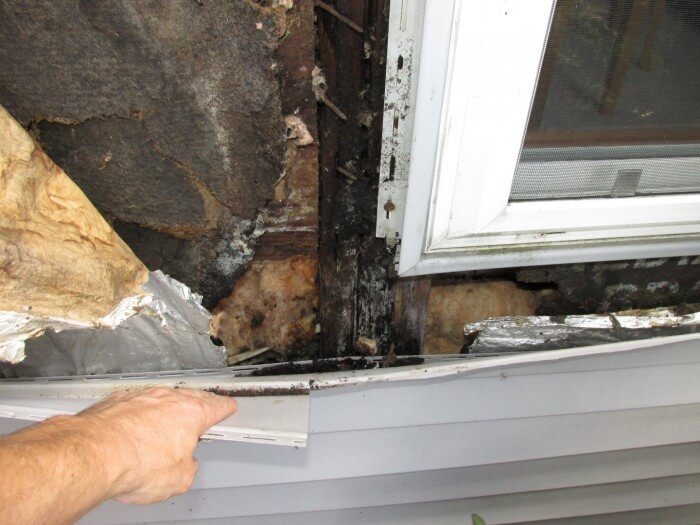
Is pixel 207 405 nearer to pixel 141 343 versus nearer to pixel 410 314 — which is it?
pixel 141 343

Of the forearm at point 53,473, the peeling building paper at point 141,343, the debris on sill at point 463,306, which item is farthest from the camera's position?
the debris on sill at point 463,306

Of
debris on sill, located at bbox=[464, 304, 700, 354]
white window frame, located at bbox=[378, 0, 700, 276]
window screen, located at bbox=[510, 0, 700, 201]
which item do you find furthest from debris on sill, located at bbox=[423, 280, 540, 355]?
window screen, located at bbox=[510, 0, 700, 201]

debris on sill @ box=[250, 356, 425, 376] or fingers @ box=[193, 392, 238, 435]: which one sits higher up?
debris on sill @ box=[250, 356, 425, 376]

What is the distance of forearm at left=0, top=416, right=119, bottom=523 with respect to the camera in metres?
0.50

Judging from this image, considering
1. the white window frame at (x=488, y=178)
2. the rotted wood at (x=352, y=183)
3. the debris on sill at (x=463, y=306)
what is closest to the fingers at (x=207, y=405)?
the rotted wood at (x=352, y=183)

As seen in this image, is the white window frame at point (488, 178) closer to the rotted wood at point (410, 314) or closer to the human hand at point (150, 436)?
the rotted wood at point (410, 314)

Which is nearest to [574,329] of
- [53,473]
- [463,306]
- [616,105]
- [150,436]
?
[463,306]

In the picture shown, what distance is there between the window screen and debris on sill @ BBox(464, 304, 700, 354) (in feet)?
1.24

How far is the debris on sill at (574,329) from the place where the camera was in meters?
1.12

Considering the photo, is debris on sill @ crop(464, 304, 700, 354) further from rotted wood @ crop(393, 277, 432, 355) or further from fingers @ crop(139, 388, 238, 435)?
fingers @ crop(139, 388, 238, 435)

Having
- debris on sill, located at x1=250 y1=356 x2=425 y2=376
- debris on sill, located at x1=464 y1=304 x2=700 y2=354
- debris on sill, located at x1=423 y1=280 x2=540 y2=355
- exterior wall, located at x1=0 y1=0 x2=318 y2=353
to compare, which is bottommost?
debris on sill, located at x1=250 y1=356 x2=425 y2=376

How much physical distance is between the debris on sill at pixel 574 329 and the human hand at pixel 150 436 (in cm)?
66

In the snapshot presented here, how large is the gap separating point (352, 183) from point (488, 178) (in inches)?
10.1

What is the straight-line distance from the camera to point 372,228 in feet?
3.09
